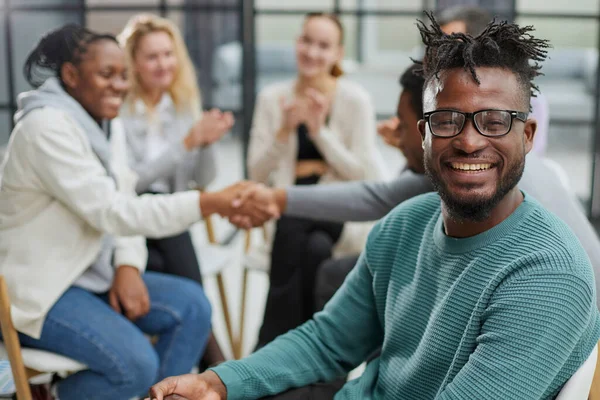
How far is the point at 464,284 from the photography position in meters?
1.27

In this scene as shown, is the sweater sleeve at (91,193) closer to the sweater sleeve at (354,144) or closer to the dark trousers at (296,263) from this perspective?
the dark trousers at (296,263)

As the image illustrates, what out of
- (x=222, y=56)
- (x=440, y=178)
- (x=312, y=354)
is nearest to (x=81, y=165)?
(x=312, y=354)

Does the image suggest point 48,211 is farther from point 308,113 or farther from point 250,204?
point 308,113

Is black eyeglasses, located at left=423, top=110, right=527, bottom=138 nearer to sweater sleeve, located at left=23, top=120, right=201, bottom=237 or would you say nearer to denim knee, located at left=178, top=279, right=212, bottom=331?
sweater sleeve, located at left=23, top=120, right=201, bottom=237

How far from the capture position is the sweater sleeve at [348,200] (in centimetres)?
222

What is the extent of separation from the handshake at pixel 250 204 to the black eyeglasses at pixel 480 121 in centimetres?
109

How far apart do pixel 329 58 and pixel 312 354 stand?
189 centimetres

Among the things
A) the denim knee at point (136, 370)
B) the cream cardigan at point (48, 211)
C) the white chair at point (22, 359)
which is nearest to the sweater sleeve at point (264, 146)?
the cream cardigan at point (48, 211)

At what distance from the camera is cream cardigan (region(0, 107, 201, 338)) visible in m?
1.95

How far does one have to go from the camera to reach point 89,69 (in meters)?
2.11

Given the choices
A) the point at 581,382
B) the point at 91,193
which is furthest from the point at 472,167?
the point at 91,193

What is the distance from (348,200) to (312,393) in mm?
867

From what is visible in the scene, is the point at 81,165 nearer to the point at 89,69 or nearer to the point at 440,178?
the point at 89,69

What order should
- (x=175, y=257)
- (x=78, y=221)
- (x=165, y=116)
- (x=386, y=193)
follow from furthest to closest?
(x=165, y=116), (x=175, y=257), (x=386, y=193), (x=78, y=221)
